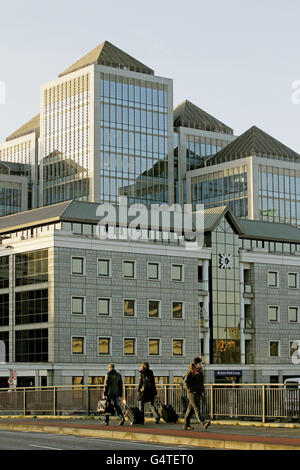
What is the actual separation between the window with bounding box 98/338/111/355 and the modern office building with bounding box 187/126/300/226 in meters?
60.7

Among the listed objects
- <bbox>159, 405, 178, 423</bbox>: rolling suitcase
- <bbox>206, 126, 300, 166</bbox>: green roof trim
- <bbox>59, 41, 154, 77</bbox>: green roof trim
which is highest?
<bbox>59, 41, 154, 77</bbox>: green roof trim

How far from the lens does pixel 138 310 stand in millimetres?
87938

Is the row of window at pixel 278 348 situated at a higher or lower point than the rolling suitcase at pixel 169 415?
higher

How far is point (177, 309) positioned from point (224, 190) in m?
59.9

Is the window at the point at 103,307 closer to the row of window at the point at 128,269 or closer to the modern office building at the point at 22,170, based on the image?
the row of window at the point at 128,269

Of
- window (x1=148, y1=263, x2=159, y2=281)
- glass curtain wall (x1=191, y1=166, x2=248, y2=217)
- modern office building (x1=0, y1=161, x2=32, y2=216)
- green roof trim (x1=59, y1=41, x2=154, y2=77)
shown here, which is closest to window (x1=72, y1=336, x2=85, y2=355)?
window (x1=148, y1=263, x2=159, y2=281)

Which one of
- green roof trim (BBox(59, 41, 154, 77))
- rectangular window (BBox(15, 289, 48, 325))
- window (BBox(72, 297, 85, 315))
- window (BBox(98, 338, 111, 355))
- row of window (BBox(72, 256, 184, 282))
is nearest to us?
window (BBox(72, 297, 85, 315))

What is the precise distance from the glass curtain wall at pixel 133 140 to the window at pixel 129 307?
56907 mm

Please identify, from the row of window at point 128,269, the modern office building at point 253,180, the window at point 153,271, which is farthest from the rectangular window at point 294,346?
the modern office building at point 253,180

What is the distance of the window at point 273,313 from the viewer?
317ft

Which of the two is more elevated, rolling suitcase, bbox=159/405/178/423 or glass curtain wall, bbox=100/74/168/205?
glass curtain wall, bbox=100/74/168/205

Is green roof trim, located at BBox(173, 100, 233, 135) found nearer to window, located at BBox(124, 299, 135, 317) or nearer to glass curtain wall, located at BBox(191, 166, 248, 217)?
glass curtain wall, located at BBox(191, 166, 248, 217)

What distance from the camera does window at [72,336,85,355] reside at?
275ft

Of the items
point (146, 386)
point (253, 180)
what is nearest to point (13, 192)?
point (253, 180)
